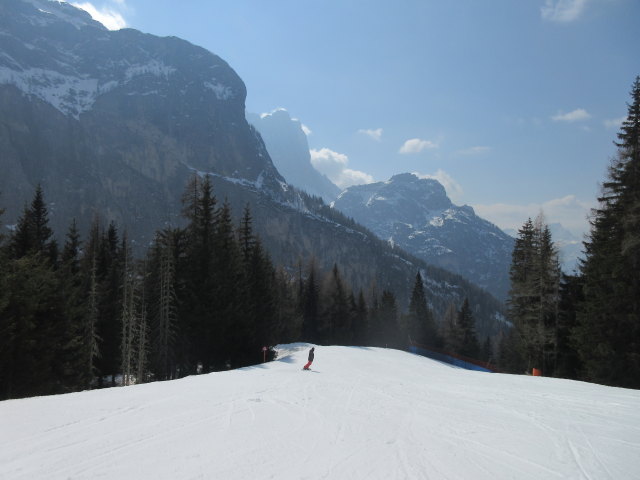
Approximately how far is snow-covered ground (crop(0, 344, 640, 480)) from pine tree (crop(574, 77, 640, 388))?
1006 centimetres

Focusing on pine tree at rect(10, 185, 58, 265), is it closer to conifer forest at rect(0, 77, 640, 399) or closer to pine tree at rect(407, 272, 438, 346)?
conifer forest at rect(0, 77, 640, 399)

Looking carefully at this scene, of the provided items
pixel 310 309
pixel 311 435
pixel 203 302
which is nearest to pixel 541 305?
pixel 203 302

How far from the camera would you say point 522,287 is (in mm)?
33344

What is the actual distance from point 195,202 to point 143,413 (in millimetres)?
22784

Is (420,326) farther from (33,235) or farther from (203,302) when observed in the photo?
(33,235)

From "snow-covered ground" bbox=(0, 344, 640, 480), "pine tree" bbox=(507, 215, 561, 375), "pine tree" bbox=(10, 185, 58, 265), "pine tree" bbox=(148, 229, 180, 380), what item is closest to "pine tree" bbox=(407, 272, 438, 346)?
"pine tree" bbox=(507, 215, 561, 375)

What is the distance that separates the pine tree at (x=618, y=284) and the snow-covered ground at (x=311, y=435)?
33.0 feet

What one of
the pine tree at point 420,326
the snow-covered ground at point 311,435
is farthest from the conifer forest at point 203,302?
the pine tree at point 420,326

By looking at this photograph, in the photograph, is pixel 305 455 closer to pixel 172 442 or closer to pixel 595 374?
pixel 172 442

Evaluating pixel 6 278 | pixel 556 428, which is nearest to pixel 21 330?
pixel 6 278

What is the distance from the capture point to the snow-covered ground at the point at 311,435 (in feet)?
19.5

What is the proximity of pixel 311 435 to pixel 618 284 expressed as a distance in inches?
789

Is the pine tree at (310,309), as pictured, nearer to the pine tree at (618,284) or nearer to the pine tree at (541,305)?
the pine tree at (541,305)

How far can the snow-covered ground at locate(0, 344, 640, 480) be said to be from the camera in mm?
5945
